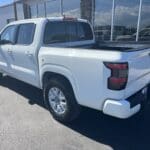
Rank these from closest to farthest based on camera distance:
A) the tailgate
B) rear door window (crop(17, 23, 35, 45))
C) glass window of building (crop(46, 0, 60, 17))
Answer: the tailgate, rear door window (crop(17, 23, 35, 45)), glass window of building (crop(46, 0, 60, 17))

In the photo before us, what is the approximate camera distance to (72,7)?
1292 centimetres

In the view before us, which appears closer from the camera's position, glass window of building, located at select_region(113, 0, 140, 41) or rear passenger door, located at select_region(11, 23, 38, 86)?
rear passenger door, located at select_region(11, 23, 38, 86)

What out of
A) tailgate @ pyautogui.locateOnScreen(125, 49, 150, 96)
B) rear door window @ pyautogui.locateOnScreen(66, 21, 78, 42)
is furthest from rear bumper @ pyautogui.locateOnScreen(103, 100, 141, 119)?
rear door window @ pyautogui.locateOnScreen(66, 21, 78, 42)

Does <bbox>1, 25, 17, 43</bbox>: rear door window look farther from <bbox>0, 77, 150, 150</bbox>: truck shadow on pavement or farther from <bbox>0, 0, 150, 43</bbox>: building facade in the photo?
<bbox>0, 0, 150, 43</bbox>: building facade

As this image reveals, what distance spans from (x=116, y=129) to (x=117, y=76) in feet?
4.22

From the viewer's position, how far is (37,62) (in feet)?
16.0

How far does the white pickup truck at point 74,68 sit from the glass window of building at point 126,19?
4205 mm

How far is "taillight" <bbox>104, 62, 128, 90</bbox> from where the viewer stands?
3.40 metres

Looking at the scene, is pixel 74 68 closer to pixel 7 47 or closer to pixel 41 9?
pixel 7 47

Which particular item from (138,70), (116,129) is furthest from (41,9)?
(138,70)

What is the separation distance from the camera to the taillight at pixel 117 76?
3.40 meters

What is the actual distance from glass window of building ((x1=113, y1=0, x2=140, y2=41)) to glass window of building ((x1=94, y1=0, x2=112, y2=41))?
437 millimetres

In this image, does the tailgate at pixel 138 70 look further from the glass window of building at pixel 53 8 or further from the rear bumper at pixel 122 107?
the glass window of building at pixel 53 8

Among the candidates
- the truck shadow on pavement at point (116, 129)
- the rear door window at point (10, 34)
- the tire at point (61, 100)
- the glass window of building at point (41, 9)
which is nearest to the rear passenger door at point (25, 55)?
the rear door window at point (10, 34)
